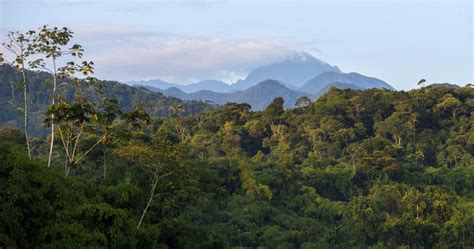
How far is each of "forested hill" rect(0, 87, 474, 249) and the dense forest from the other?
0.18ft

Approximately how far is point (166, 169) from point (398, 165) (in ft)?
66.6

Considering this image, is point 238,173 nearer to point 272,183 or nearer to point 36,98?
point 272,183

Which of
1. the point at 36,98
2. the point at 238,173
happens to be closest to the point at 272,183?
the point at 238,173

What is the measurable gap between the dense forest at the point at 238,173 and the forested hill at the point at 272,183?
5 centimetres

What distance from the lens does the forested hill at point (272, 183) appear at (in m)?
9.95

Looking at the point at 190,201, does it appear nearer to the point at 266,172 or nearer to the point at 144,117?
the point at 144,117

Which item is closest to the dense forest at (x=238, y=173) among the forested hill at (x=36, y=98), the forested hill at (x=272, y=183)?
the forested hill at (x=272, y=183)

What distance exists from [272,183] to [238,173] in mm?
2302

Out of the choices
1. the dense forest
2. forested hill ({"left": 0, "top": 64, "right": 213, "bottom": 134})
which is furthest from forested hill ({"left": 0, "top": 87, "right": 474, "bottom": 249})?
forested hill ({"left": 0, "top": 64, "right": 213, "bottom": 134})

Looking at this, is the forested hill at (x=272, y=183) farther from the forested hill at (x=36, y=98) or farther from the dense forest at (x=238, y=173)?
the forested hill at (x=36, y=98)

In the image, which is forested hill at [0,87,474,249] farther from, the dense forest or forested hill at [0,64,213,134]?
forested hill at [0,64,213,134]

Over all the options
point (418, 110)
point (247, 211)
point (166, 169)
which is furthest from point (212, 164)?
point (418, 110)

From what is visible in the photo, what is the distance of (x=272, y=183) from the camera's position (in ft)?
92.5

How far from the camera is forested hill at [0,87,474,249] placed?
32.7 ft
